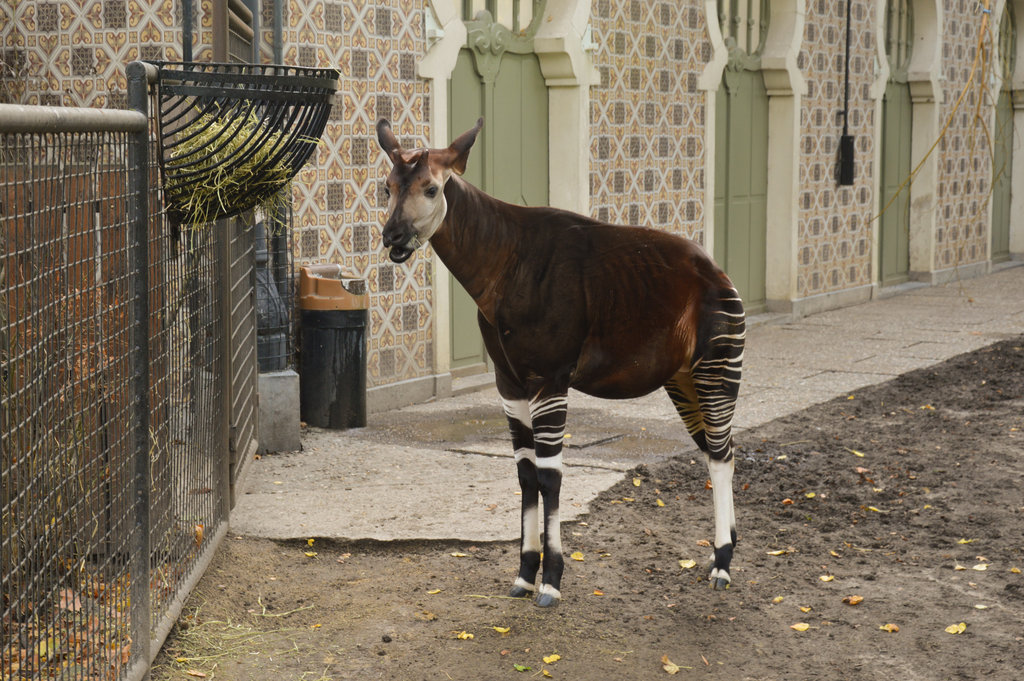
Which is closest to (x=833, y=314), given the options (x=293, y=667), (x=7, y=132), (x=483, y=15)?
(x=483, y=15)

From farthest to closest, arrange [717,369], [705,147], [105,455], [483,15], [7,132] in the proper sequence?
[705,147] → [483,15] → [717,369] → [105,455] → [7,132]

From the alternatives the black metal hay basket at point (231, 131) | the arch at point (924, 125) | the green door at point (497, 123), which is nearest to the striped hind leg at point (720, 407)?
the black metal hay basket at point (231, 131)

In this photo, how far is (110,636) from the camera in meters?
4.00

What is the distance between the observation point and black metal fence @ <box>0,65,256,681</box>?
121 inches

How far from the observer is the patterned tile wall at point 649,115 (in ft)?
37.0

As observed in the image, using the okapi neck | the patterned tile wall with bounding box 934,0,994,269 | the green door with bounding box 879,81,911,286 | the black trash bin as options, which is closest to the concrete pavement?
the black trash bin

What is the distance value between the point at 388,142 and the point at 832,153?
11079 millimetres

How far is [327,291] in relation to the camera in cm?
844

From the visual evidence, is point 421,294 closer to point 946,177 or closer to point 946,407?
point 946,407

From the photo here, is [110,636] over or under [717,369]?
under

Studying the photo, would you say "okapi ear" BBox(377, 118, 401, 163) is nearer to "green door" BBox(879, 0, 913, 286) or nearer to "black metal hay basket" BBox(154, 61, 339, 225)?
"black metal hay basket" BBox(154, 61, 339, 225)

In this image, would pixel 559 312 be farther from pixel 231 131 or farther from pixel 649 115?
pixel 649 115

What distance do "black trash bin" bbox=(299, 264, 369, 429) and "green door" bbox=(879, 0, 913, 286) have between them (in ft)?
32.2

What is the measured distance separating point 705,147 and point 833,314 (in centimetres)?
292
